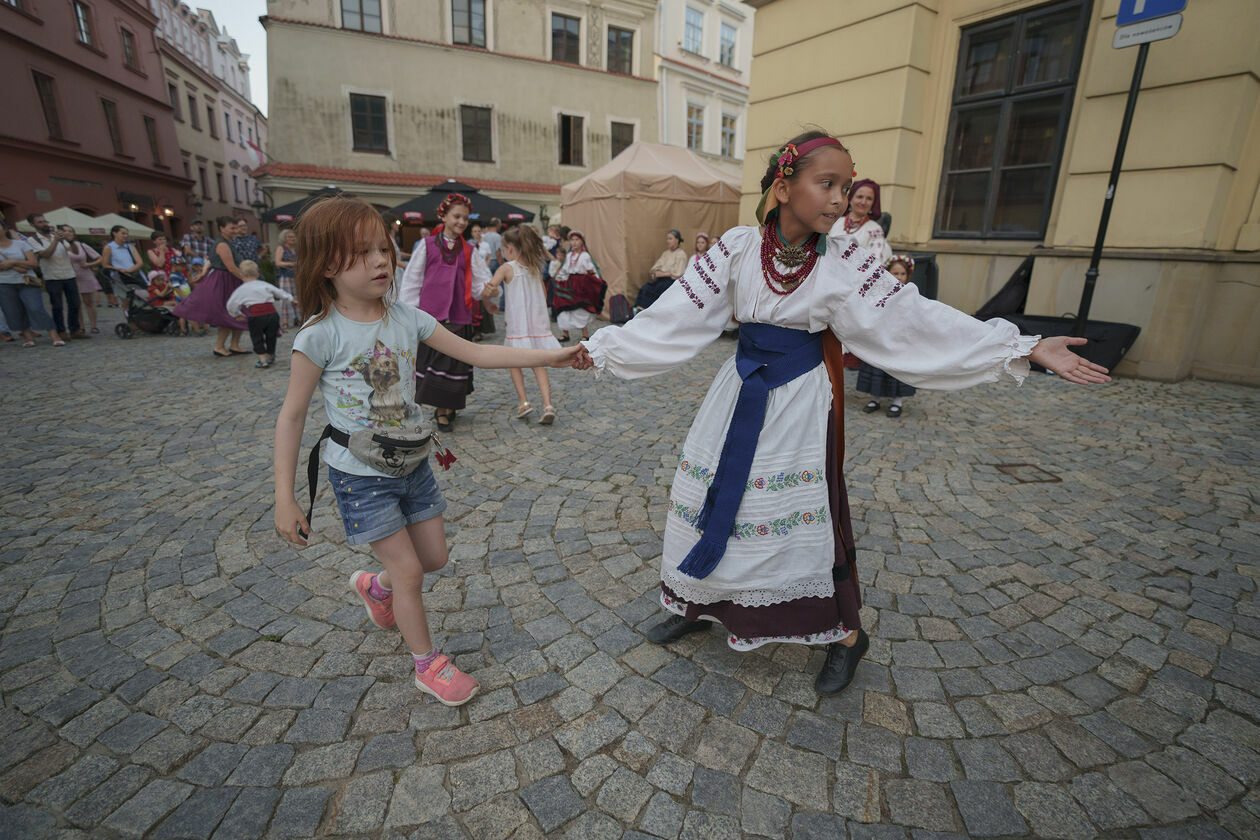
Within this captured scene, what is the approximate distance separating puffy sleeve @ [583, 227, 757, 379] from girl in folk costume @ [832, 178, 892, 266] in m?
3.30

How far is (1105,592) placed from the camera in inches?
117

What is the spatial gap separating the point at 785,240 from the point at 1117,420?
543 centimetres

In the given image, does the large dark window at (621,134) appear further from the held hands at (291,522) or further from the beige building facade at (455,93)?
the held hands at (291,522)

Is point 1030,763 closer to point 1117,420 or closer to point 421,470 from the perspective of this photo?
point 421,470

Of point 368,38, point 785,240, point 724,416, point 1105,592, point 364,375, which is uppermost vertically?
point 368,38

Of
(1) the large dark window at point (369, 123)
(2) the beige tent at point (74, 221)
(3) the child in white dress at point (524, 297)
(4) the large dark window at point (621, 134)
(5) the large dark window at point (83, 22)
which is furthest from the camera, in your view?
(4) the large dark window at point (621, 134)

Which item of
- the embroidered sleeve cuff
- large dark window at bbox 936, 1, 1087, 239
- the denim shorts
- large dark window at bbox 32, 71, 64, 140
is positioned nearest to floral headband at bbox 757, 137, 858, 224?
the embroidered sleeve cuff

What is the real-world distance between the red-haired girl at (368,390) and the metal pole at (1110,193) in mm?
7397

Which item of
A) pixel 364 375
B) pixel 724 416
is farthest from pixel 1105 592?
pixel 364 375

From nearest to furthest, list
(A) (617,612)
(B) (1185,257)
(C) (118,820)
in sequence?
(C) (118,820) → (A) (617,612) → (B) (1185,257)

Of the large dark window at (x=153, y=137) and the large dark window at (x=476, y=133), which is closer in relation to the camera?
the large dark window at (x=476, y=133)

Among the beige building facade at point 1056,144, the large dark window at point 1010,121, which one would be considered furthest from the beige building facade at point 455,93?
the large dark window at point 1010,121

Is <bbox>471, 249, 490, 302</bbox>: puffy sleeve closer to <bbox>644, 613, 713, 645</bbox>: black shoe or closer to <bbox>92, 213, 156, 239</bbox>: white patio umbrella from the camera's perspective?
<bbox>644, 613, 713, 645</bbox>: black shoe

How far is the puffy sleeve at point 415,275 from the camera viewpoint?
203 inches
